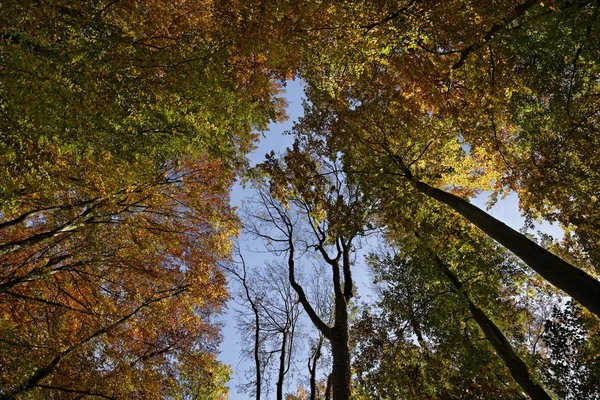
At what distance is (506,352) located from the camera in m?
6.14

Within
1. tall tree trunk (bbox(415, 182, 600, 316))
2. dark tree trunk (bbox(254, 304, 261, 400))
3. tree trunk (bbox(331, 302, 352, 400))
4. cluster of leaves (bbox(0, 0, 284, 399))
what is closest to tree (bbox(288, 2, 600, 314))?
tall tree trunk (bbox(415, 182, 600, 316))

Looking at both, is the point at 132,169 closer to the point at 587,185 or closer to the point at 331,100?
the point at 331,100

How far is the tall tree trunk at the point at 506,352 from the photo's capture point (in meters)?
5.52

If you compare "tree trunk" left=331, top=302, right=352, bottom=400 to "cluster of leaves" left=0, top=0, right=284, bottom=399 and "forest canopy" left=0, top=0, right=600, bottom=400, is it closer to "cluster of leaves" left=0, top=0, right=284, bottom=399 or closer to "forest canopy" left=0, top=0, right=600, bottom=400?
"forest canopy" left=0, top=0, right=600, bottom=400

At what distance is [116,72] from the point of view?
14.5 ft

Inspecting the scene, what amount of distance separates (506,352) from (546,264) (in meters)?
3.06

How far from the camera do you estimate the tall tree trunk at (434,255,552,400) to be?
18.1ft

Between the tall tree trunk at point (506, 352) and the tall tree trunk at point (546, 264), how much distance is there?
8.48 feet

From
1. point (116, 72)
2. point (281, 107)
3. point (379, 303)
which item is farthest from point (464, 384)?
point (281, 107)

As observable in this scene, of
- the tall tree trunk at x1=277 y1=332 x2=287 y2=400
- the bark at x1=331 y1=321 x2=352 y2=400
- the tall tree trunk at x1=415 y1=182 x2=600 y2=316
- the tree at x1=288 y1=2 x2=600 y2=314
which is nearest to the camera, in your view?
the tall tree trunk at x1=415 y1=182 x2=600 y2=316

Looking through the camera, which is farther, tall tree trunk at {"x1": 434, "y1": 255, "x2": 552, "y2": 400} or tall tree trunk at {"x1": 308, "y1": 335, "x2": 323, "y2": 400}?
tall tree trunk at {"x1": 308, "y1": 335, "x2": 323, "y2": 400}

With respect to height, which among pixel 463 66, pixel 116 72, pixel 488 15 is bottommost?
pixel 116 72

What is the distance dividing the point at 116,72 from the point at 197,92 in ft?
3.59

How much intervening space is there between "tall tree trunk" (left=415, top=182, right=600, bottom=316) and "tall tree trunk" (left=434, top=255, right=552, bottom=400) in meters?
2.58
